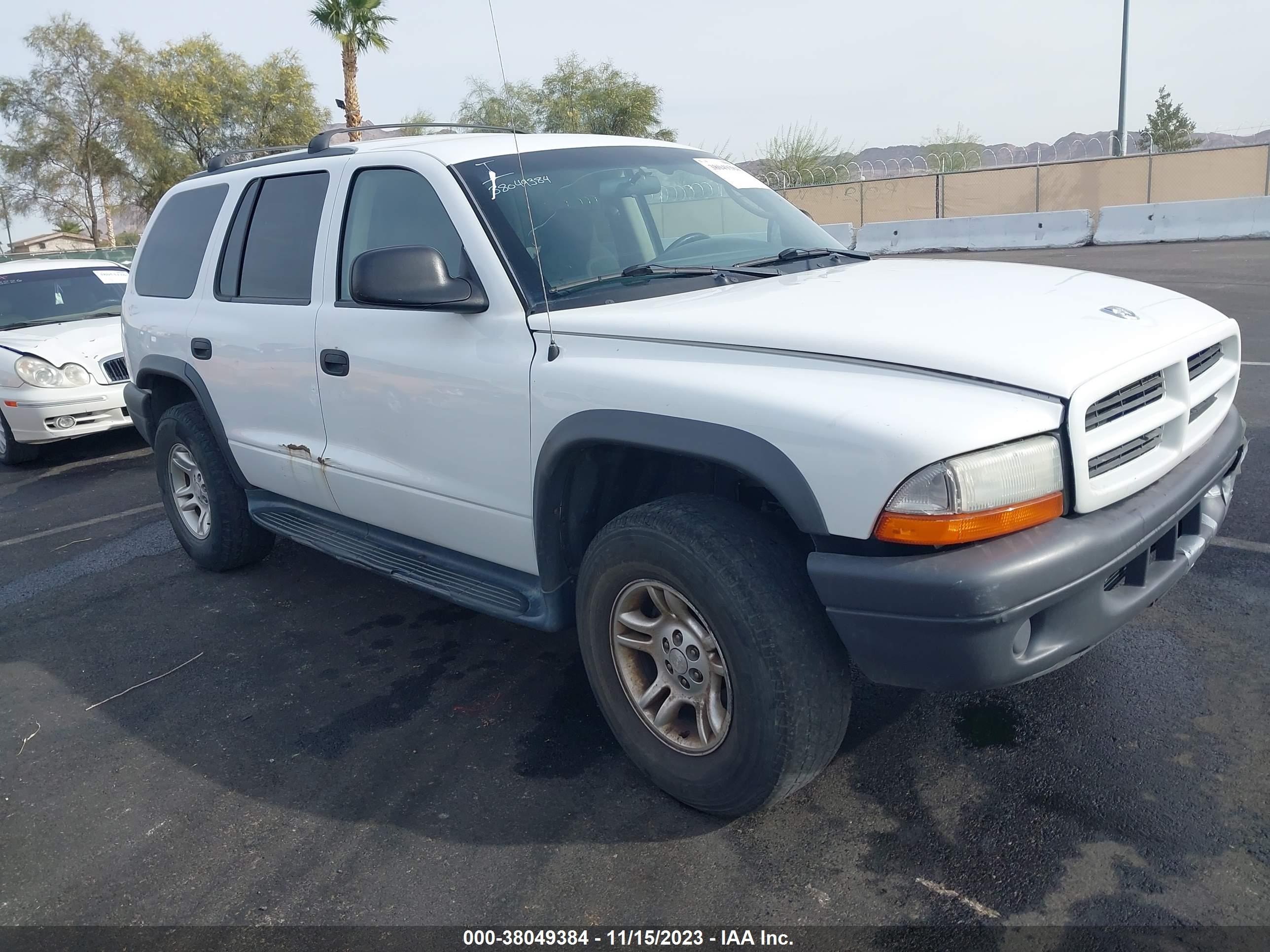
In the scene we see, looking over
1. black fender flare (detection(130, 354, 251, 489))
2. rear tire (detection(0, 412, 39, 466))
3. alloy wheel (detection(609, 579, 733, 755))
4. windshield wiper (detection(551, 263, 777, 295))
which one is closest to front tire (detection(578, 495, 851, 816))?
alloy wheel (detection(609, 579, 733, 755))

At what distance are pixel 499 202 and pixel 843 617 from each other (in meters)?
1.89

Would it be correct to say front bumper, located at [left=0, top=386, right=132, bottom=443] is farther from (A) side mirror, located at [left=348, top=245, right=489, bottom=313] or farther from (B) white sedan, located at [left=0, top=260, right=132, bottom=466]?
(A) side mirror, located at [left=348, top=245, right=489, bottom=313]

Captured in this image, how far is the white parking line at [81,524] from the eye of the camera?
6.39 meters

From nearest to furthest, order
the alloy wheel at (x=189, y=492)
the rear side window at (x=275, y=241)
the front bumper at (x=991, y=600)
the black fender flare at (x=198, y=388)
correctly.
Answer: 1. the front bumper at (x=991, y=600)
2. the rear side window at (x=275, y=241)
3. the black fender flare at (x=198, y=388)
4. the alloy wheel at (x=189, y=492)

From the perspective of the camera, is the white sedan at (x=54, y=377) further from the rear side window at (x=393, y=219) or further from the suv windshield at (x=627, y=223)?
the suv windshield at (x=627, y=223)

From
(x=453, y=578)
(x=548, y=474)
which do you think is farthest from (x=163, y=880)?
(x=548, y=474)

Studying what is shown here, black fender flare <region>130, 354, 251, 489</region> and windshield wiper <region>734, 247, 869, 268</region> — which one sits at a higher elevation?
windshield wiper <region>734, 247, 869, 268</region>

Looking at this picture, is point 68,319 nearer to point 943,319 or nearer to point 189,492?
point 189,492

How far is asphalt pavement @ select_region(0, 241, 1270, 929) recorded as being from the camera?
2.54m

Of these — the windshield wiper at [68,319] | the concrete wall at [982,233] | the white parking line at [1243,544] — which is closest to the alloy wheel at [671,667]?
the white parking line at [1243,544]

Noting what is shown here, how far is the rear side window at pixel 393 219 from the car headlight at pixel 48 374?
5451mm

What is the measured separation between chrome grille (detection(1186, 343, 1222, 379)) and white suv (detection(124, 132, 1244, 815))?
3cm

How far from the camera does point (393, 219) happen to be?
3699 millimetres

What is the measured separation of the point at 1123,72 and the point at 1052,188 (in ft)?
10.7
